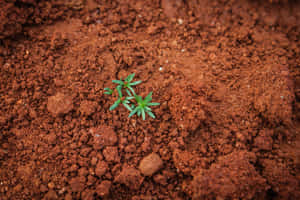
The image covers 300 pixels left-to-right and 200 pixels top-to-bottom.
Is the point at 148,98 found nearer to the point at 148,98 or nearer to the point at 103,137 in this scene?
the point at 148,98

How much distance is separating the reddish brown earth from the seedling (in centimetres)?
8

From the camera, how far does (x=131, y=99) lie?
2439 mm

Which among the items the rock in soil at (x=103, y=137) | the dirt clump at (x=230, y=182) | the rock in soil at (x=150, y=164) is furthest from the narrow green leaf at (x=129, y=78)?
the dirt clump at (x=230, y=182)

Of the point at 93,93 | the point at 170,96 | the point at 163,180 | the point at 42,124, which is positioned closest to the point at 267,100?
the point at 170,96

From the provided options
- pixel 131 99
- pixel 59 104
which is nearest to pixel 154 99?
pixel 131 99

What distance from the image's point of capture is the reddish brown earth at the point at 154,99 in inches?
83.3

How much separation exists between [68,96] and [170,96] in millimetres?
1128

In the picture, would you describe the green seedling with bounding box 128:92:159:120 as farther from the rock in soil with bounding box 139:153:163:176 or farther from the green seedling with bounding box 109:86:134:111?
the rock in soil with bounding box 139:153:163:176

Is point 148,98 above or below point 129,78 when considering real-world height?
below

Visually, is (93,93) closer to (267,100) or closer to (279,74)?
(267,100)

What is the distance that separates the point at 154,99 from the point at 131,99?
0.86ft

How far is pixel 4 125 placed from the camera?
225cm

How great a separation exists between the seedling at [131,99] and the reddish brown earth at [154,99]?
0.26 ft

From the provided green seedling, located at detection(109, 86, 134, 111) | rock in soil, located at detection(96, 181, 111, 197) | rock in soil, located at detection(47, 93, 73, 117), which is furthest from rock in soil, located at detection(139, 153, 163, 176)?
rock in soil, located at detection(47, 93, 73, 117)
